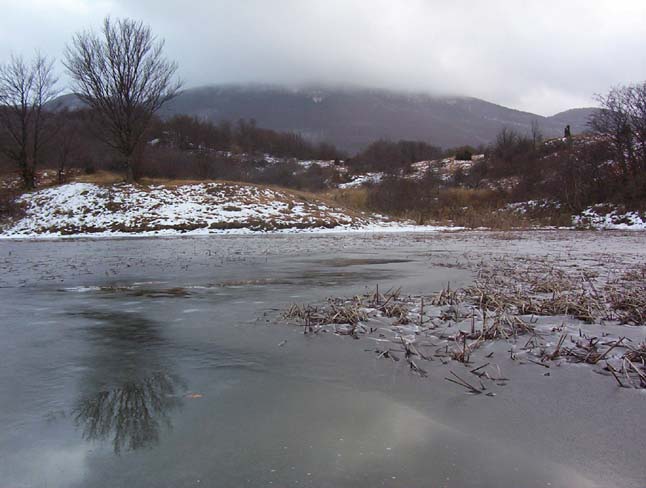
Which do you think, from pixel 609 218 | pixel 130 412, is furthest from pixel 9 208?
pixel 609 218

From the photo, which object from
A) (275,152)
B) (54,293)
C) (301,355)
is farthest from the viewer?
(275,152)

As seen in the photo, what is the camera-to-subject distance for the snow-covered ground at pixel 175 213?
79.8 feet

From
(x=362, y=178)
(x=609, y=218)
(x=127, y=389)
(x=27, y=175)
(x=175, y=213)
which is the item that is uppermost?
(x=362, y=178)

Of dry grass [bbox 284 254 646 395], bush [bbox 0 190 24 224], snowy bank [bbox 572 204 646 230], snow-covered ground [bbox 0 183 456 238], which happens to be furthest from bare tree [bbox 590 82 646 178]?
bush [bbox 0 190 24 224]

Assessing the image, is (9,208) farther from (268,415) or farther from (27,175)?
(268,415)

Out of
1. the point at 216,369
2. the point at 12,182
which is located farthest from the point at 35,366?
the point at 12,182

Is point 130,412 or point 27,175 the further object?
point 27,175

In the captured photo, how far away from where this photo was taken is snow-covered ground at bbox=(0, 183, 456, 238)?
24312 mm

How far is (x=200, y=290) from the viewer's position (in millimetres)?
7102

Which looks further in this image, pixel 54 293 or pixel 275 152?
pixel 275 152

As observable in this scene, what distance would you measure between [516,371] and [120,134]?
3337cm

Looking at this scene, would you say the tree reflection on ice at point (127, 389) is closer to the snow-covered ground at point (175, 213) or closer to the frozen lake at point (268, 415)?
the frozen lake at point (268, 415)

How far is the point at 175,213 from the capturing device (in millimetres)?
25984

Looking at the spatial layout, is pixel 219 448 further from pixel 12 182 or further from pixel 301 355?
pixel 12 182
